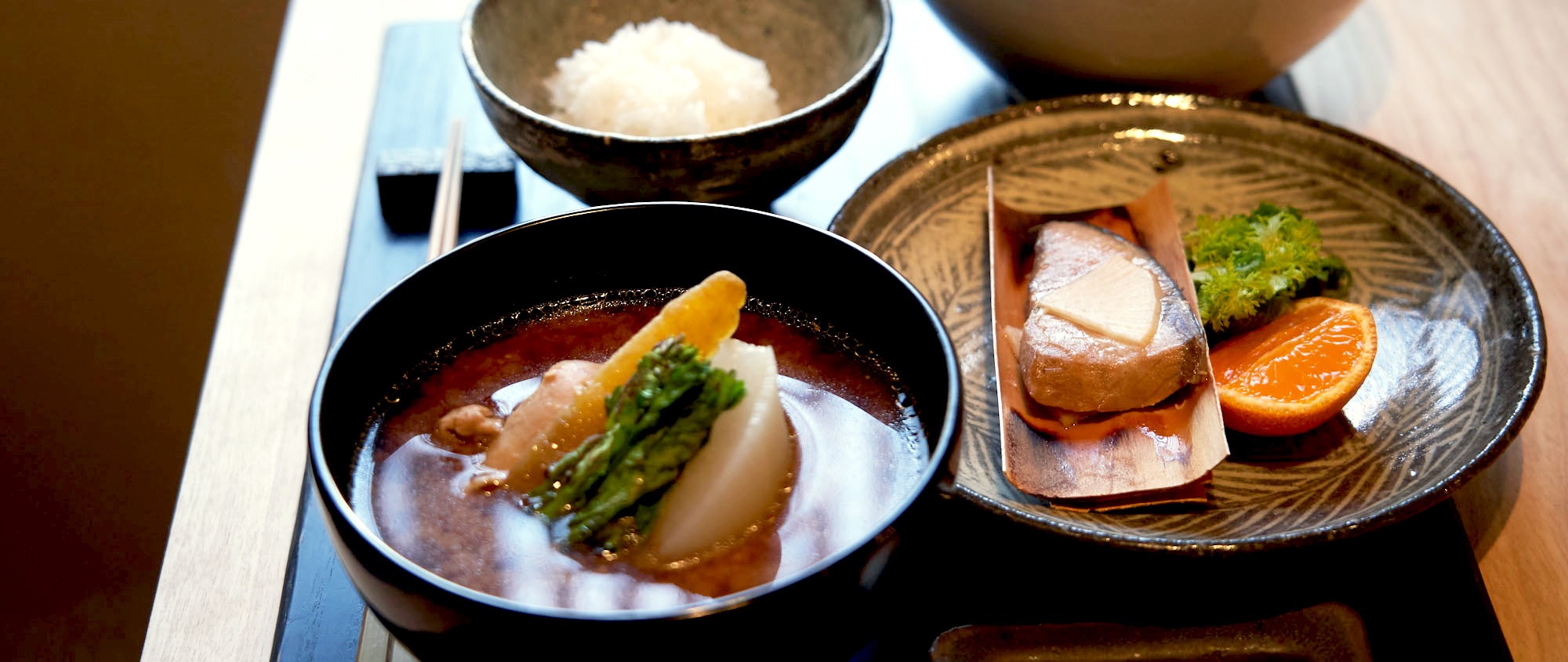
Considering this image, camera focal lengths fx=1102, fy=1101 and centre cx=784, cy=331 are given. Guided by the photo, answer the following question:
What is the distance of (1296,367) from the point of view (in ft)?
4.58

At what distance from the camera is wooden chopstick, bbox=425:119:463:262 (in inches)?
58.4

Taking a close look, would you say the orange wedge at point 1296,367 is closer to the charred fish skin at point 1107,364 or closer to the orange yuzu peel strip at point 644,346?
the charred fish skin at point 1107,364

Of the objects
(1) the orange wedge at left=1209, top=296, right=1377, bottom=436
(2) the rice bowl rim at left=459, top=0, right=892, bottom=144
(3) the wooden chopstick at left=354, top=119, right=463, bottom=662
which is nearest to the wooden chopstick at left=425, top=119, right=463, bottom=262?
(3) the wooden chopstick at left=354, top=119, right=463, bottom=662

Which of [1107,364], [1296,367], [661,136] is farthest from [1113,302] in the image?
[661,136]

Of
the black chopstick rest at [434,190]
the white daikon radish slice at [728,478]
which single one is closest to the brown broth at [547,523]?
the white daikon radish slice at [728,478]

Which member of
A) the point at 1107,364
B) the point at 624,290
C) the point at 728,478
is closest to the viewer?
the point at 728,478

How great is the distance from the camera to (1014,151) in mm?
1726

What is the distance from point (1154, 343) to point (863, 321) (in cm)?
54

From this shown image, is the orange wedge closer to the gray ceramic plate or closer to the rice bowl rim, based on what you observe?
the gray ceramic plate

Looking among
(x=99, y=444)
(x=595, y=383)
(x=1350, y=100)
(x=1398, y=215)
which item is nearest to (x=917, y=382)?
(x=595, y=383)

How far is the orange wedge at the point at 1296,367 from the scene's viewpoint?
4.38ft

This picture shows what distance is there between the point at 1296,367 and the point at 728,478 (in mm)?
898

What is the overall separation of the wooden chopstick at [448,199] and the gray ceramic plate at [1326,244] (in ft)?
1.76

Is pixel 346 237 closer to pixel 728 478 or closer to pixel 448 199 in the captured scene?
pixel 448 199
